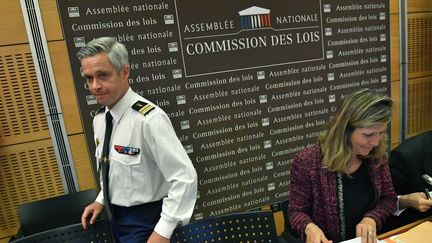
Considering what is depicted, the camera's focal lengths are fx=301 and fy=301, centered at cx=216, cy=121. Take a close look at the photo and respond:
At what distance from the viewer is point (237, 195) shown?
2.62 meters

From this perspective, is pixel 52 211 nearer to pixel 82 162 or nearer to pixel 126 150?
pixel 82 162

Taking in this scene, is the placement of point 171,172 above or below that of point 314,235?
above

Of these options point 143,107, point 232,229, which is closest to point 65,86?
point 143,107

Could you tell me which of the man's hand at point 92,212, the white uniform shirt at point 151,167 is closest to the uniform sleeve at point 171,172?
the white uniform shirt at point 151,167

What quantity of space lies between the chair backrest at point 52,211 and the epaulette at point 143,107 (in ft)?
3.01

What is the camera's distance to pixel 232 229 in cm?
127

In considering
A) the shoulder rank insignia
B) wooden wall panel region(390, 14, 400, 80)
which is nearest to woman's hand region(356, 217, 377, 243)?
the shoulder rank insignia

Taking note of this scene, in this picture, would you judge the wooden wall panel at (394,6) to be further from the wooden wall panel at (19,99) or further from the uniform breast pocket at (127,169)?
the wooden wall panel at (19,99)

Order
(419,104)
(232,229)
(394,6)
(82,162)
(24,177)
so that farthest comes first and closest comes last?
(419,104)
(394,6)
(82,162)
(24,177)
(232,229)

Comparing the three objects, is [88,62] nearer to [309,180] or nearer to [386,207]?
[309,180]

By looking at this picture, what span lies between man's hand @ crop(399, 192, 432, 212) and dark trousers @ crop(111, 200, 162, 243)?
131cm

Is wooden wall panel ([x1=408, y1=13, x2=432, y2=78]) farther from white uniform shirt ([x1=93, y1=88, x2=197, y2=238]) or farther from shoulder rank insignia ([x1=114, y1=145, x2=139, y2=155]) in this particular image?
shoulder rank insignia ([x1=114, y1=145, x2=139, y2=155])

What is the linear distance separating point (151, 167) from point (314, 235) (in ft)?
2.79

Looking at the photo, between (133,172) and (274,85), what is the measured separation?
60.3 inches
